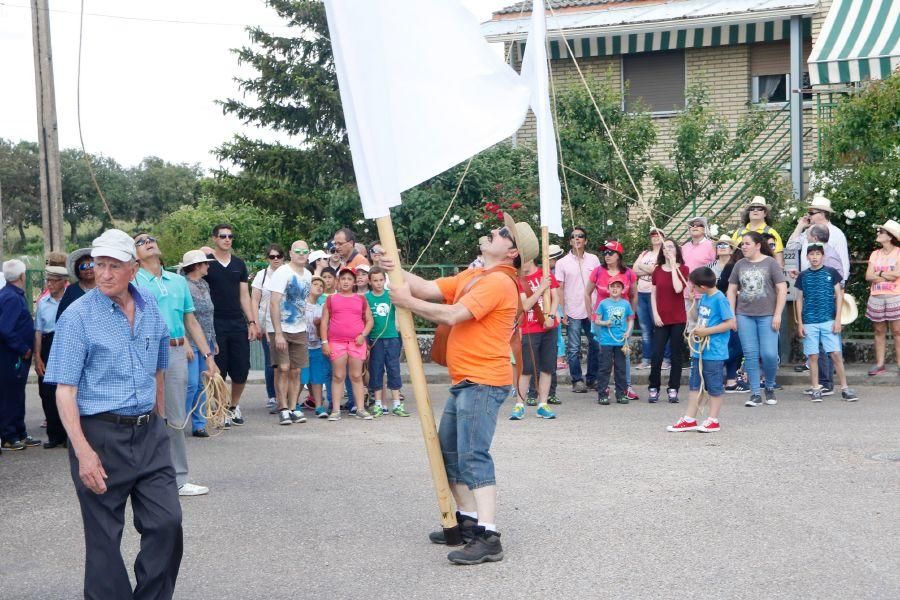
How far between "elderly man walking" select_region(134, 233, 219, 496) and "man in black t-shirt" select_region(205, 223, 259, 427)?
2.94 m

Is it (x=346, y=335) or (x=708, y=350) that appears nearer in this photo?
(x=708, y=350)

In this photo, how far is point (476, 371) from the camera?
21.2 ft

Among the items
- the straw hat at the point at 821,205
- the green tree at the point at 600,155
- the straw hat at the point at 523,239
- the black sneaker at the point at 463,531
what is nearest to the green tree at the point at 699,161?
the green tree at the point at 600,155

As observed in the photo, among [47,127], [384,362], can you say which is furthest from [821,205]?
[47,127]

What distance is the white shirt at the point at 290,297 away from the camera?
12.2 meters

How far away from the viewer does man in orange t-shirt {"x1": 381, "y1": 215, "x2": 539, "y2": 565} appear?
6332mm

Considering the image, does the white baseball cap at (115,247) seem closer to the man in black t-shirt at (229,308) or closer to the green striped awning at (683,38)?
the man in black t-shirt at (229,308)

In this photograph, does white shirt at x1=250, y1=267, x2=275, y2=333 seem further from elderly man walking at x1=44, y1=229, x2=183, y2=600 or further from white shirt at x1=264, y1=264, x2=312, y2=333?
elderly man walking at x1=44, y1=229, x2=183, y2=600

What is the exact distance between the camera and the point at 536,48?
32.7 ft

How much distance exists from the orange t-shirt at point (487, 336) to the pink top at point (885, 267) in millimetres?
8591

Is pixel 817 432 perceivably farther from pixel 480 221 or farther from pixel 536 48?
pixel 480 221

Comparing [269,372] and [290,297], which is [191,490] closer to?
[290,297]

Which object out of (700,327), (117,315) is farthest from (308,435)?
(117,315)

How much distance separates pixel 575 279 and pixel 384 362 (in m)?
2.74
